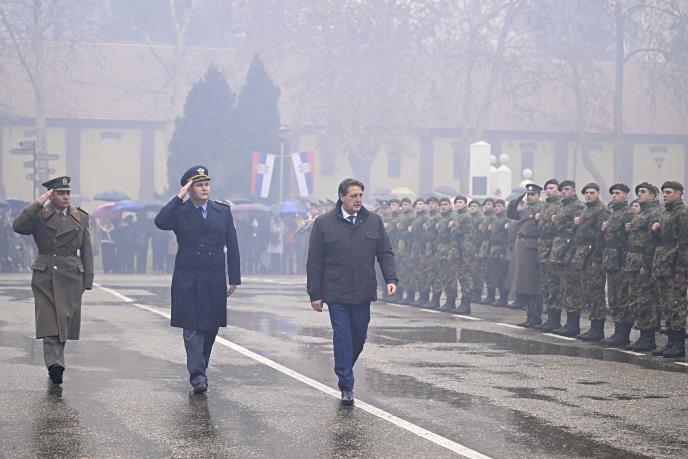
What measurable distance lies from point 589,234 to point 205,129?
115 ft

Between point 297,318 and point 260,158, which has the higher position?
point 260,158

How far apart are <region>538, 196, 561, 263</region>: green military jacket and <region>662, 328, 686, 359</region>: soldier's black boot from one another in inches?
135

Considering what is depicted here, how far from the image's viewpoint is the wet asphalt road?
9391 mm

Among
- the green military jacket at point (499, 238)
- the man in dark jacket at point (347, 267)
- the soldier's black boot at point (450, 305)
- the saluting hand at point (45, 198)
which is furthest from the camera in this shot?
the green military jacket at point (499, 238)

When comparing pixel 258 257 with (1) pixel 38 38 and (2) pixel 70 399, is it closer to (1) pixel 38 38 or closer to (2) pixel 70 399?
(1) pixel 38 38

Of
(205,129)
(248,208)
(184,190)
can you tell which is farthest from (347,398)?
(205,129)

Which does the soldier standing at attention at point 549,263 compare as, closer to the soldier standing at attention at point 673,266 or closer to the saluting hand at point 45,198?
the soldier standing at attention at point 673,266

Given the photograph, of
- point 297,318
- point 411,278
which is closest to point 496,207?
point 411,278

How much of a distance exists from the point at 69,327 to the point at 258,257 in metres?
28.2

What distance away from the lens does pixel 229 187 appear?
50.9 meters

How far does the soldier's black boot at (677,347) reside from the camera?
15.6 meters

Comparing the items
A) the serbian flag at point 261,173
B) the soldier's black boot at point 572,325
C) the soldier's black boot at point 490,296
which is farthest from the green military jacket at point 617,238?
the serbian flag at point 261,173

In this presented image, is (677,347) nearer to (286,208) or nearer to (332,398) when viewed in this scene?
(332,398)

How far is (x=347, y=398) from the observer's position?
11281mm
